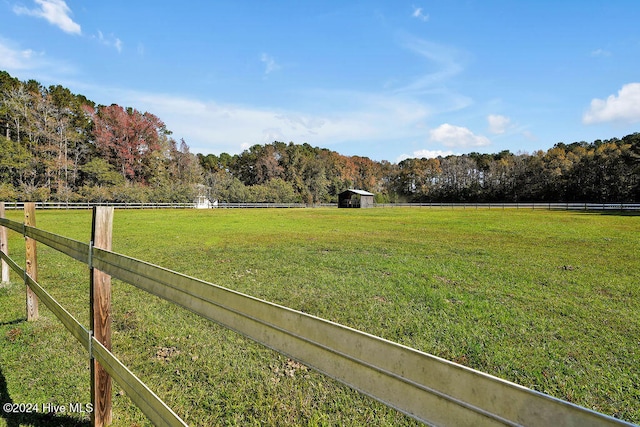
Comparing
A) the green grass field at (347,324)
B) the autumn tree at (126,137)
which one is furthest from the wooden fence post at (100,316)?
the autumn tree at (126,137)

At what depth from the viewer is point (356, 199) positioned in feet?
230

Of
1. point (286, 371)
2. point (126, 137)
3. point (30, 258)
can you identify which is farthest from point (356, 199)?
point (286, 371)

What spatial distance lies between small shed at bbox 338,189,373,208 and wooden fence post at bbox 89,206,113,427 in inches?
2596

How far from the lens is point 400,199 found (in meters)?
96.4

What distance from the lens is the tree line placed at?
49.3m

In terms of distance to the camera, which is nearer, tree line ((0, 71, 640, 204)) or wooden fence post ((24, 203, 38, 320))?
wooden fence post ((24, 203, 38, 320))

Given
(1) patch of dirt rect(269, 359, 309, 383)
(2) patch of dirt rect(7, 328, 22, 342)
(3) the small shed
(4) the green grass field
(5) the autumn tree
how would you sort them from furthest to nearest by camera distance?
1. (3) the small shed
2. (5) the autumn tree
3. (2) patch of dirt rect(7, 328, 22, 342)
4. (1) patch of dirt rect(269, 359, 309, 383)
5. (4) the green grass field

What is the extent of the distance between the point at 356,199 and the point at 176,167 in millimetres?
37960

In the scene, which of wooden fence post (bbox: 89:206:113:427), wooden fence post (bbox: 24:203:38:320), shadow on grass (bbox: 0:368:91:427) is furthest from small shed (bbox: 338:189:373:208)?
wooden fence post (bbox: 89:206:113:427)

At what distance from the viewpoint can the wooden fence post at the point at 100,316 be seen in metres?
2.67

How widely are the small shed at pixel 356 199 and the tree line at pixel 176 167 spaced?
8199 mm

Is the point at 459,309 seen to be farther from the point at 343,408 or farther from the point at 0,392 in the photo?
the point at 0,392

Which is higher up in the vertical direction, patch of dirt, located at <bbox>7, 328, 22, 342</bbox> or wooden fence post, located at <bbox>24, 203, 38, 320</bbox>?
wooden fence post, located at <bbox>24, 203, 38, 320</bbox>

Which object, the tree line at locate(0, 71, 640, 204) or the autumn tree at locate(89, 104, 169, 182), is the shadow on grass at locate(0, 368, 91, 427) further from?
the autumn tree at locate(89, 104, 169, 182)
